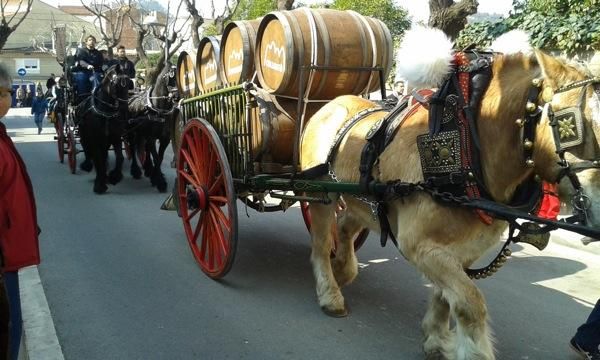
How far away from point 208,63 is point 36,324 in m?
3.10

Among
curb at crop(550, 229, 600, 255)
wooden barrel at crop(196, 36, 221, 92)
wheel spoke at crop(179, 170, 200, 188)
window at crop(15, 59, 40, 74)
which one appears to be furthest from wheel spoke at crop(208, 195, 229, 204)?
window at crop(15, 59, 40, 74)

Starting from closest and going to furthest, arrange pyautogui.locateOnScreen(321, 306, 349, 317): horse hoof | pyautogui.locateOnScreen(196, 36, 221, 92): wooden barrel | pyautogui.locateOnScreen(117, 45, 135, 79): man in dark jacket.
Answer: pyautogui.locateOnScreen(321, 306, 349, 317): horse hoof → pyautogui.locateOnScreen(196, 36, 221, 92): wooden barrel → pyautogui.locateOnScreen(117, 45, 135, 79): man in dark jacket

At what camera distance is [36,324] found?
13.4ft

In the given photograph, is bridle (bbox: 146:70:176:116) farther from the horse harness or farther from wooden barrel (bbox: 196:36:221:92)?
the horse harness

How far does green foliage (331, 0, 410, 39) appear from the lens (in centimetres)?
2820

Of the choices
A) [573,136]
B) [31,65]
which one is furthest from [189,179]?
[31,65]

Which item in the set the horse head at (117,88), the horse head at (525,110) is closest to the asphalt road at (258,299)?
the horse head at (525,110)

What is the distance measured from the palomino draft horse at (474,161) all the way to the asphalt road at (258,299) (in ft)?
2.61

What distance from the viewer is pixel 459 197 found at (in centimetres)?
292

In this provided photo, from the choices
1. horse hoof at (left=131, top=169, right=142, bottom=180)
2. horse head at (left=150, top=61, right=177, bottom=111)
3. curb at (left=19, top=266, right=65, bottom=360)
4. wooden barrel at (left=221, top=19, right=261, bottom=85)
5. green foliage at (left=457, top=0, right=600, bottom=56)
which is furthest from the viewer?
horse hoof at (left=131, top=169, right=142, bottom=180)

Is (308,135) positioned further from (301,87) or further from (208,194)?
(208,194)

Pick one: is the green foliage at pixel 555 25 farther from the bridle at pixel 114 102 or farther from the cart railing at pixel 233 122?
the bridle at pixel 114 102

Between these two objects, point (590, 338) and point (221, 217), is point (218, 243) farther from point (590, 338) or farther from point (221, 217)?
point (590, 338)

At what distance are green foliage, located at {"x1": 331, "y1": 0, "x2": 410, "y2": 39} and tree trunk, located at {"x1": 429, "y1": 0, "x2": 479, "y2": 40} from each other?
1705 centimetres
